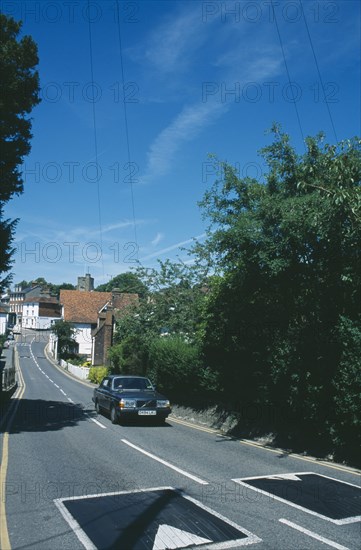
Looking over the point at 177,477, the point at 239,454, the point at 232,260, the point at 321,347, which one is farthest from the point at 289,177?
the point at 177,477

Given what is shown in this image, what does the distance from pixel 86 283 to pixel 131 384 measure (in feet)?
256

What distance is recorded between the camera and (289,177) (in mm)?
12586

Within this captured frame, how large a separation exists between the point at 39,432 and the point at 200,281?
18.8 m

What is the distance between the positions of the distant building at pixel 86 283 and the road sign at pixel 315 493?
8645cm

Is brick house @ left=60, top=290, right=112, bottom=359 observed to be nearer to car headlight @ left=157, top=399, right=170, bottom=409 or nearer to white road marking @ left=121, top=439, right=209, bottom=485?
car headlight @ left=157, top=399, right=170, bottom=409

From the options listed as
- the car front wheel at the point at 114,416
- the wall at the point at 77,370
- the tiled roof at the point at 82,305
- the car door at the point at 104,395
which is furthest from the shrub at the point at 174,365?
the tiled roof at the point at 82,305

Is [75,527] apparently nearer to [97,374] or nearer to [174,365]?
[174,365]

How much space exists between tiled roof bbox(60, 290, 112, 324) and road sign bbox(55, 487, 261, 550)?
68.5 m

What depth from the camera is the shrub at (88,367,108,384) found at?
43.1 meters

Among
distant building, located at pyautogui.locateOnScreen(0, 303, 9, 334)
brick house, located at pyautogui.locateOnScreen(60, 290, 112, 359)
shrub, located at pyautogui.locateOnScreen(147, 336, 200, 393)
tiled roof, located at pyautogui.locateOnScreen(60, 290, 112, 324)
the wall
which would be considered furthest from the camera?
distant building, located at pyautogui.locateOnScreen(0, 303, 9, 334)

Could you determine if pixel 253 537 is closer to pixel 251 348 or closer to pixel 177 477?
pixel 177 477

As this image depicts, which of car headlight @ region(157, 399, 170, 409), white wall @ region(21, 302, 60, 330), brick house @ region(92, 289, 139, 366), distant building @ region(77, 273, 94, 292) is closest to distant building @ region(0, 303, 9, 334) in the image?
white wall @ region(21, 302, 60, 330)

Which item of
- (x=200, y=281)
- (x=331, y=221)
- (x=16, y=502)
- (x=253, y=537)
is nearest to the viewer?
(x=253, y=537)

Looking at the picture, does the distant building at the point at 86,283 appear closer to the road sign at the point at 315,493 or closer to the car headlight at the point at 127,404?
the car headlight at the point at 127,404
